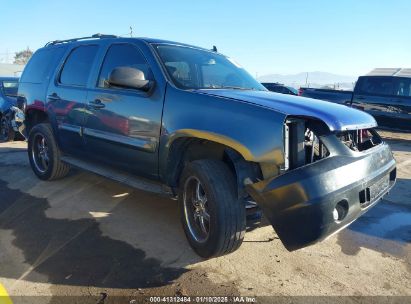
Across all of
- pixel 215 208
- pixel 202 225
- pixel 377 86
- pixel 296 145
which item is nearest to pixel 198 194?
pixel 202 225

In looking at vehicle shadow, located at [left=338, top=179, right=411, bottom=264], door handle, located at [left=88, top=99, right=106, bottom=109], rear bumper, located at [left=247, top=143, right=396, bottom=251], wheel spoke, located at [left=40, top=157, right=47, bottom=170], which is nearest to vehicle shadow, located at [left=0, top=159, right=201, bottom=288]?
wheel spoke, located at [left=40, top=157, right=47, bottom=170]

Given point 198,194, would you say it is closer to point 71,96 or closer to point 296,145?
point 296,145

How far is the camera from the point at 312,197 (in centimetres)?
252

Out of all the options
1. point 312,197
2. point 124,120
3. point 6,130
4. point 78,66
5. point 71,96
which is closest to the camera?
point 312,197

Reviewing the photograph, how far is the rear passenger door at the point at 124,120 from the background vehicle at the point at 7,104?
249 inches

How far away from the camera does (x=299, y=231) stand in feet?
8.54

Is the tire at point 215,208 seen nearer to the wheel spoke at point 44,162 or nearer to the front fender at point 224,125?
the front fender at point 224,125

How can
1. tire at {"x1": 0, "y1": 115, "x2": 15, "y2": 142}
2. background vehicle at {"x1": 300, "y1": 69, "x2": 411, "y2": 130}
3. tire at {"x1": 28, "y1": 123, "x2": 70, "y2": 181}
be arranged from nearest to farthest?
tire at {"x1": 28, "y1": 123, "x2": 70, "y2": 181} < tire at {"x1": 0, "y1": 115, "x2": 15, "y2": 142} < background vehicle at {"x1": 300, "y1": 69, "x2": 411, "y2": 130}

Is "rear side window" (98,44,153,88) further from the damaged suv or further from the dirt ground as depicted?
the dirt ground

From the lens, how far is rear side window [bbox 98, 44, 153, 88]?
3861mm

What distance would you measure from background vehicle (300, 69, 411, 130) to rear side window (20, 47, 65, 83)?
771 centimetres

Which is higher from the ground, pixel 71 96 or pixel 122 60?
pixel 122 60

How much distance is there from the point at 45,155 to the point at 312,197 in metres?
4.26

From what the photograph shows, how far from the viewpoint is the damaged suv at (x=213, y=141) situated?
8.71 feet
